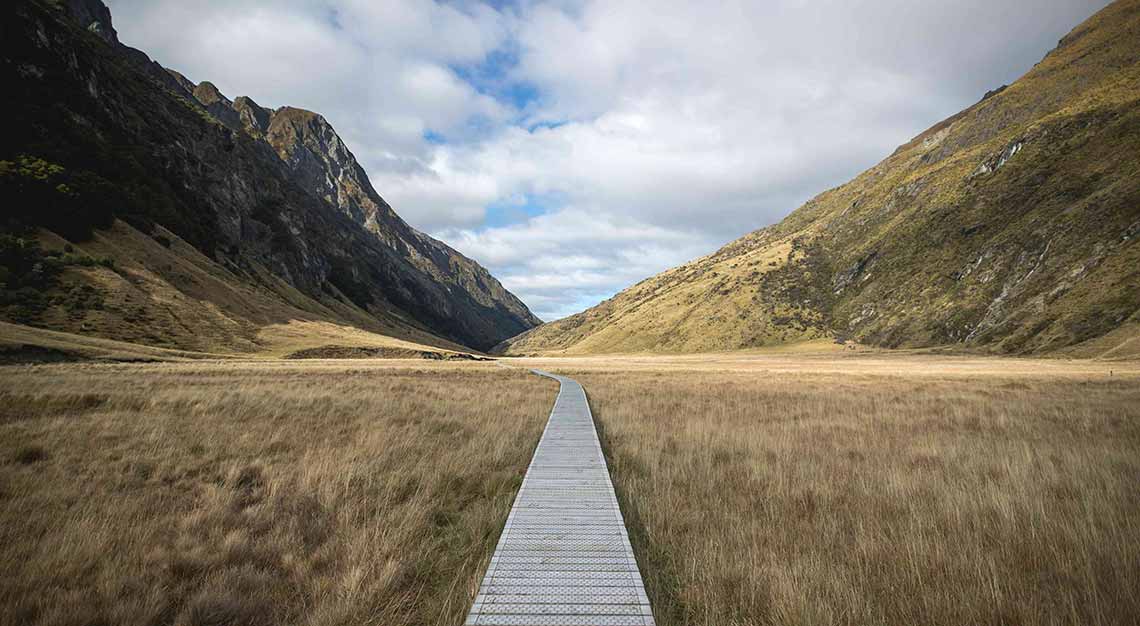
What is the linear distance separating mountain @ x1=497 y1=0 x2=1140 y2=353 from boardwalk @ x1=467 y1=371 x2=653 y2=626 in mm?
73670

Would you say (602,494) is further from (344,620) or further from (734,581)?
(344,620)

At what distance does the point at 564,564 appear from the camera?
4.37m

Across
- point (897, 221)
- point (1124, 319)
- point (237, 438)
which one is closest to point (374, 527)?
point (237, 438)

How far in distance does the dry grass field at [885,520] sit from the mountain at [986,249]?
214 ft

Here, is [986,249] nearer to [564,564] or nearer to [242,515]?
[564,564]

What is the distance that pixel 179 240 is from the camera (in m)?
84.2

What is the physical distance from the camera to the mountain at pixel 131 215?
5203 centimetres

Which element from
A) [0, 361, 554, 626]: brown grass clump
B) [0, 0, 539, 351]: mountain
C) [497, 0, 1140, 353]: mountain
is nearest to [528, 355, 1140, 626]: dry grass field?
[0, 361, 554, 626]: brown grass clump

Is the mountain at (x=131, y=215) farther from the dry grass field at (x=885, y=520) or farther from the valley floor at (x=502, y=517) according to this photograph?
the dry grass field at (x=885, y=520)

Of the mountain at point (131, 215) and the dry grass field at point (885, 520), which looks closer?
the dry grass field at point (885, 520)

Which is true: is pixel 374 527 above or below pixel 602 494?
below

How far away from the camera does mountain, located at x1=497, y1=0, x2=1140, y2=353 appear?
245ft

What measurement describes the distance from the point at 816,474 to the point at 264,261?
14542 centimetres

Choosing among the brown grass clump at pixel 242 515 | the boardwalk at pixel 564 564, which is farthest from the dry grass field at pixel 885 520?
the brown grass clump at pixel 242 515
